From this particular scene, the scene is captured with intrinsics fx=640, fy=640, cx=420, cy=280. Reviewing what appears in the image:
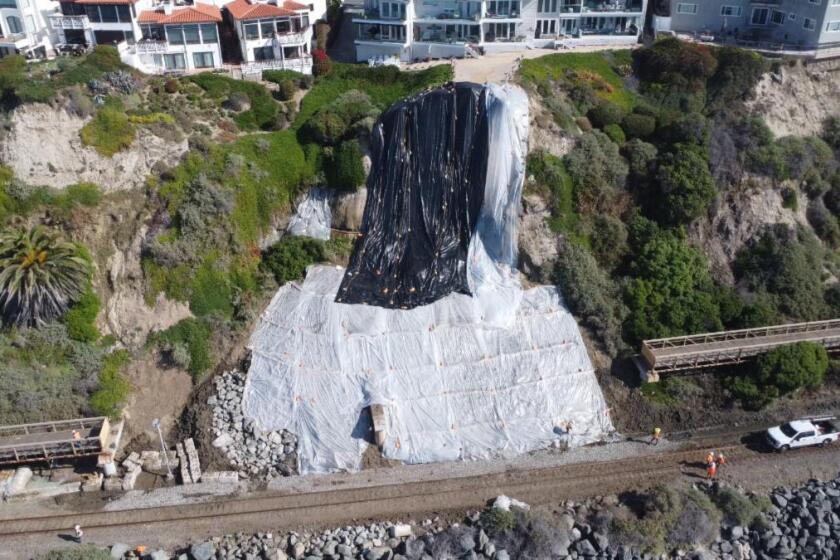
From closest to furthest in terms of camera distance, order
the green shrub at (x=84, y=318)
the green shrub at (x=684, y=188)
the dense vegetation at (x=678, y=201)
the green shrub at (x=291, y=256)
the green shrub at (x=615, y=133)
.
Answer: the green shrub at (x=84, y=318)
the dense vegetation at (x=678, y=201)
the green shrub at (x=291, y=256)
the green shrub at (x=684, y=188)
the green shrub at (x=615, y=133)

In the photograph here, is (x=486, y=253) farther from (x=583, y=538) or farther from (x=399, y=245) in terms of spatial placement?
(x=583, y=538)

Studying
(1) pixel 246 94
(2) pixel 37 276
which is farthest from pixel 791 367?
(2) pixel 37 276

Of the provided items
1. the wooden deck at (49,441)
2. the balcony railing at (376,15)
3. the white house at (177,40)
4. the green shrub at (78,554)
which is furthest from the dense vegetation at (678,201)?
the green shrub at (78,554)

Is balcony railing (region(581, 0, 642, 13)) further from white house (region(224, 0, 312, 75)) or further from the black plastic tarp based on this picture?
white house (region(224, 0, 312, 75))

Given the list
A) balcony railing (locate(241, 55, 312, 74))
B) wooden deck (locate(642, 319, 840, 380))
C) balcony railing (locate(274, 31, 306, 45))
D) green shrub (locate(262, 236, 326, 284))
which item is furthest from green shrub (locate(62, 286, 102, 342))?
wooden deck (locate(642, 319, 840, 380))

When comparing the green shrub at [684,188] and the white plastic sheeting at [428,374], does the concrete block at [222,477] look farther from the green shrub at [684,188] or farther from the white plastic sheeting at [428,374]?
the green shrub at [684,188]

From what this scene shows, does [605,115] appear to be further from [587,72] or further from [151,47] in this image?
[151,47]
